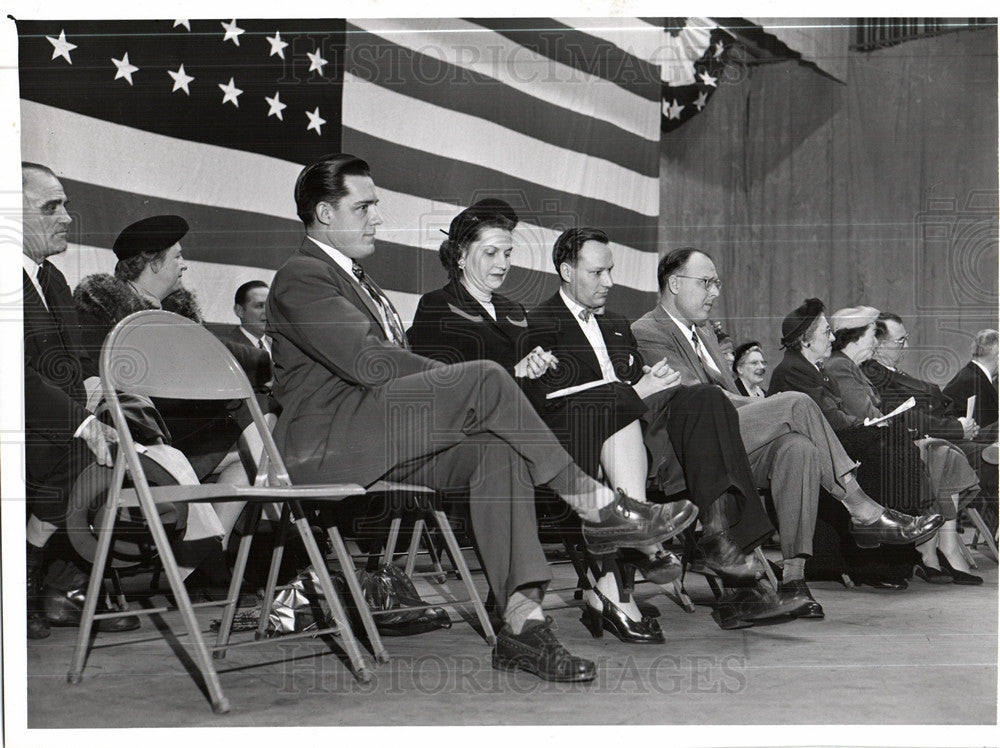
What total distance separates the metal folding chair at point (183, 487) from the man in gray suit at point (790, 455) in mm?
1183

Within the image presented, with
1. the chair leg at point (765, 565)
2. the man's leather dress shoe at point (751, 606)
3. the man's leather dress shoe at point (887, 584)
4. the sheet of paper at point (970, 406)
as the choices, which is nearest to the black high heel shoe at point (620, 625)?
the man's leather dress shoe at point (751, 606)

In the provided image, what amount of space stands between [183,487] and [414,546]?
3.40 ft

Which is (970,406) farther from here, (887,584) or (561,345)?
(561,345)

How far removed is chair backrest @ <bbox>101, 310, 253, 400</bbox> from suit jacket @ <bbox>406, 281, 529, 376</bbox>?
0.49 metres

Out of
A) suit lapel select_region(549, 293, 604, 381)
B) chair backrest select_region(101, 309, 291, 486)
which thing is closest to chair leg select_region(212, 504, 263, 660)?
chair backrest select_region(101, 309, 291, 486)

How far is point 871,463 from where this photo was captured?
3758 millimetres

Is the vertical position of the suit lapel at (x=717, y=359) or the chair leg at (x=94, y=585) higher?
the suit lapel at (x=717, y=359)

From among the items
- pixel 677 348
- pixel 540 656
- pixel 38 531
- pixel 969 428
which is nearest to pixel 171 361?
pixel 38 531

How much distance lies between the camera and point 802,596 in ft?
11.6

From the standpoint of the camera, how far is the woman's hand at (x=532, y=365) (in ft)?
10.8

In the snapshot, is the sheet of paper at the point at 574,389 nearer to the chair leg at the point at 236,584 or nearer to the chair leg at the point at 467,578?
the chair leg at the point at 467,578

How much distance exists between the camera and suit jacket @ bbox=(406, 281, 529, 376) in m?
3.28

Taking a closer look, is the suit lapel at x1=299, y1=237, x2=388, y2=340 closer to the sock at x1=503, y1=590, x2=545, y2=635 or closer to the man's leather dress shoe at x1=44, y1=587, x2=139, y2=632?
the sock at x1=503, y1=590, x2=545, y2=635
